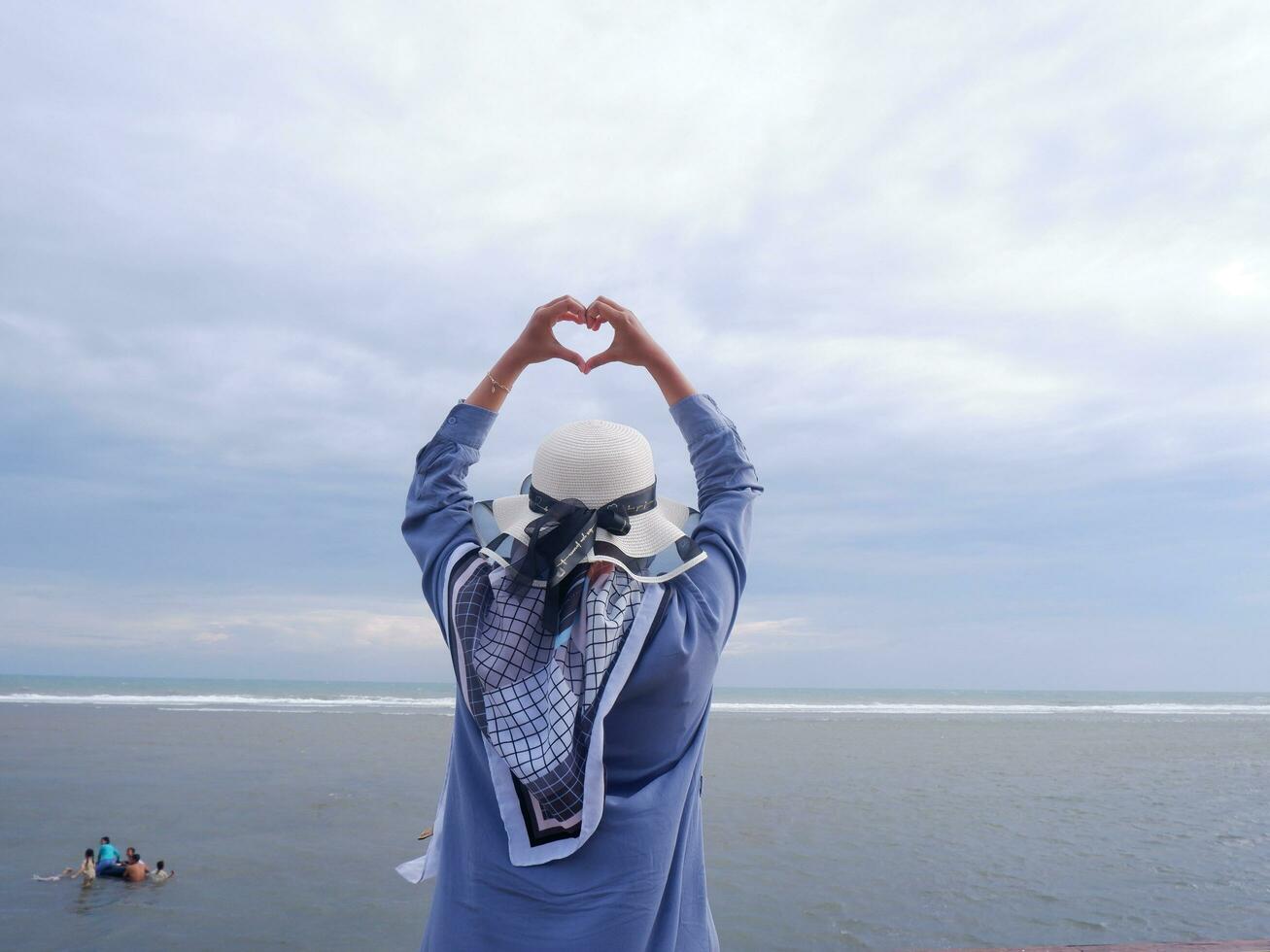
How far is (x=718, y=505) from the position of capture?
1.60 m

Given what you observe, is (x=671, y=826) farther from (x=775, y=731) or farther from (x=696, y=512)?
(x=775, y=731)

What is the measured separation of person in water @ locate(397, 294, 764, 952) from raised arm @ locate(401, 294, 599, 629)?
1.2 inches

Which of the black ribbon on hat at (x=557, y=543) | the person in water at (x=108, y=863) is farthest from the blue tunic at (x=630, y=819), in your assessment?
the person in water at (x=108, y=863)

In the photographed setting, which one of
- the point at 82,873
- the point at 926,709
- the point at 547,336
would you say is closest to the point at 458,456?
the point at 547,336

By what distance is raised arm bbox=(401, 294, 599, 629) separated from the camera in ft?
5.20

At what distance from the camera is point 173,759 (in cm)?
1476

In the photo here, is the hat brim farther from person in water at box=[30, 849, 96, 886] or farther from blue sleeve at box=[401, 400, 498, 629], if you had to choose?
person in water at box=[30, 849, 96, 886]

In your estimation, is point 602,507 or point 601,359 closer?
point 602,507

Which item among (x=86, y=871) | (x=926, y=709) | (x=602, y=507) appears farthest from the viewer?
(x=926, y=709)

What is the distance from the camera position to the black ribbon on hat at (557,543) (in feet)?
4.43

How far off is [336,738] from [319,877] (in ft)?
35.7

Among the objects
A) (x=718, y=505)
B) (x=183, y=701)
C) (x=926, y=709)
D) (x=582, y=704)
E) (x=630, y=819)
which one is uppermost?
(x=718, y=505)

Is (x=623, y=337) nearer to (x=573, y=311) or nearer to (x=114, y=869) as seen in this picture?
(x=573, y=311)

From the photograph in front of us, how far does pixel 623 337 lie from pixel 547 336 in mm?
157
